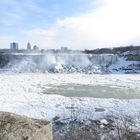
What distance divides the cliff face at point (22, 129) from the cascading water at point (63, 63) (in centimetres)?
3419

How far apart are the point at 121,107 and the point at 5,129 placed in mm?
11323

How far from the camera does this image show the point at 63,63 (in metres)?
40.6

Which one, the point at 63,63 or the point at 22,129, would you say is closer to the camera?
the point at 22,129

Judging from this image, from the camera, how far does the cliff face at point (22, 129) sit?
1.14 m

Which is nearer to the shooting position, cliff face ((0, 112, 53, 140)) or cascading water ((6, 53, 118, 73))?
cliff face ((0, 112, 53, 140))

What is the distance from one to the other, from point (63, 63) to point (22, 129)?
39500mm

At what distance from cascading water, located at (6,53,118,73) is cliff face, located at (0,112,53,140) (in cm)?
3419

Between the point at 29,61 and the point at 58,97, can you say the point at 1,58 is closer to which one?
the point at 29,61

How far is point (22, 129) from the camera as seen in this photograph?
45.2 inches

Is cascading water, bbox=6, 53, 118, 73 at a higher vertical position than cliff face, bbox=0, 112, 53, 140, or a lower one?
lower

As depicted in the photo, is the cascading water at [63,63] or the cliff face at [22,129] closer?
the cliff face at [22,129]

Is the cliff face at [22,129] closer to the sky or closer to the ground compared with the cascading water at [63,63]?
closer to the sky

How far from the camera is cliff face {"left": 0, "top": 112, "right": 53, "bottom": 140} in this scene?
3.73ft

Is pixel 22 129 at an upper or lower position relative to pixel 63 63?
upper
